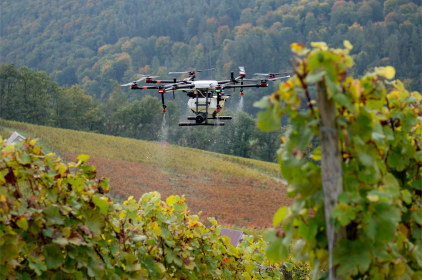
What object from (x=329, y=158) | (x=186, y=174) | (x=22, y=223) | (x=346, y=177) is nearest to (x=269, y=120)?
(x=329, y=158)

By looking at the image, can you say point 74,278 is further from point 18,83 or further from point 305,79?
point 18,83

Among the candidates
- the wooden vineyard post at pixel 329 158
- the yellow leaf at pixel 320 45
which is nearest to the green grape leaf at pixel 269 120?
the wooden vineyard post at pixel 329 158

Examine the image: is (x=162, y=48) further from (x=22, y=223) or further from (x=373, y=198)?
(x=373, y=198)

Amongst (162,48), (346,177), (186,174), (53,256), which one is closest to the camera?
(346,177)

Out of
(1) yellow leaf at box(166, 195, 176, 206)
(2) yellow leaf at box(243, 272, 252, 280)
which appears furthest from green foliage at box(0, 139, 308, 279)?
(2) yellow leaf at box(243, 272, 252, 280)

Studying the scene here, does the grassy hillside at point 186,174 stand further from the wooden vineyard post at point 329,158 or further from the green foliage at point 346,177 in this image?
the wooden vineyard post at point 329,158

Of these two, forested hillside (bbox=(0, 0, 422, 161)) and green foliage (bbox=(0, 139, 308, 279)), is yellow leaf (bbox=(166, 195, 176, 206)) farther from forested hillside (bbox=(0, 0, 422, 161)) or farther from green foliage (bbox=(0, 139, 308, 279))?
forested hillside (bbox=(0, 0, 422, 161))
